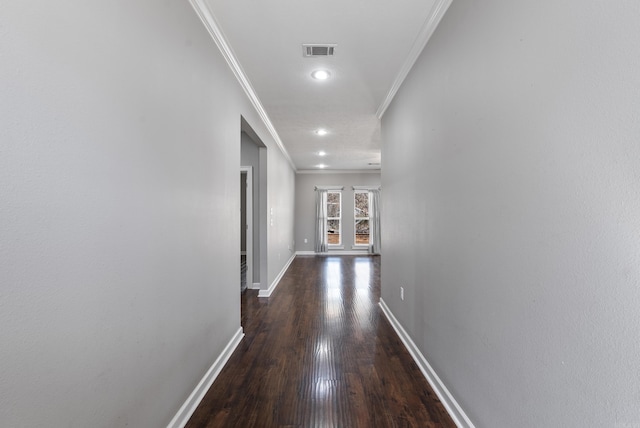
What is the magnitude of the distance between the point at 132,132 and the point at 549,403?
1.90m

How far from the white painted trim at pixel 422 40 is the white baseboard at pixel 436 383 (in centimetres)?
237

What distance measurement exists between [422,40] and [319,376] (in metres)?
2.61

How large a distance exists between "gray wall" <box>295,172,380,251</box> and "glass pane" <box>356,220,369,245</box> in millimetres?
260

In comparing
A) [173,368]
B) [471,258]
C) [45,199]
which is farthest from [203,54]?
[471,258]

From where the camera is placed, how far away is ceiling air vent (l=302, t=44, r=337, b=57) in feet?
7.45

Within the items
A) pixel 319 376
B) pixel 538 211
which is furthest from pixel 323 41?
pixel 319 376

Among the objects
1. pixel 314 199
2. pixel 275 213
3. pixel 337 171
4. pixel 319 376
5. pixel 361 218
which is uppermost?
pixel 337 171

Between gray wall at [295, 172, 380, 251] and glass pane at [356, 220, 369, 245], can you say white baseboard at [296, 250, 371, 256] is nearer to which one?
gray wall at [295, 172, 380, 251]

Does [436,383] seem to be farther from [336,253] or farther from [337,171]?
[337,171]

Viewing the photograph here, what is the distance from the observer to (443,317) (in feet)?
6.27

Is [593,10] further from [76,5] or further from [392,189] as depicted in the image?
[392,189]

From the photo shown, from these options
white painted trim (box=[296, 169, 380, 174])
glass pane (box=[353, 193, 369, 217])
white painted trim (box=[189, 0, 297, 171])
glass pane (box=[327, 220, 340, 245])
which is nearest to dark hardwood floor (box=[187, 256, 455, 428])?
white painted trim (box=[189, 0, 297, 171])

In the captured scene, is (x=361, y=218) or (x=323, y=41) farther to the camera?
(x=361, y=218)

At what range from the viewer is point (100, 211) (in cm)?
105
